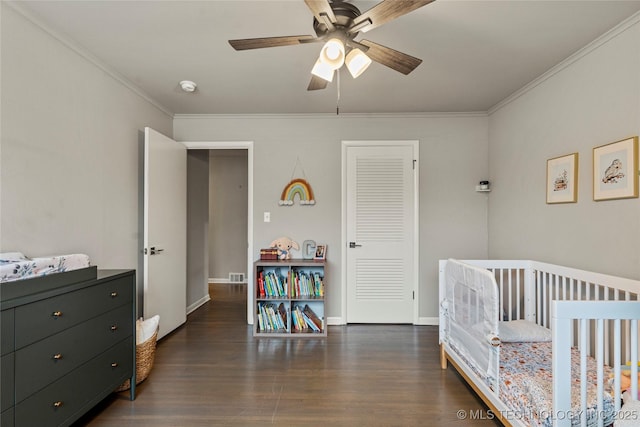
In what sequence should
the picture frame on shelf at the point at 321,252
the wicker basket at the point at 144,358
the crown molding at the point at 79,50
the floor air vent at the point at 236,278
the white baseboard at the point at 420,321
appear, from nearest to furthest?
the crown molding at the point at 79,50 < the wicker basket at the point at 144,358 < the picture frame on shelf at the point at 321,252 < the white baseboard at the point at 420,321 < the floor air vent at the point at 236,278

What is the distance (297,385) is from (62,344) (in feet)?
4.72

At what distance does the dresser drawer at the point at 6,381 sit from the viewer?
126cm

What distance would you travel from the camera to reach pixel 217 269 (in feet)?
19.5

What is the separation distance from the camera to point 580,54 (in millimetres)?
2217

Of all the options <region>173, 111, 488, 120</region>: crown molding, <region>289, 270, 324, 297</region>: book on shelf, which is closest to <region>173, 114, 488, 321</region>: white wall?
<region>173, 111, 488, 120</region>: crown molding

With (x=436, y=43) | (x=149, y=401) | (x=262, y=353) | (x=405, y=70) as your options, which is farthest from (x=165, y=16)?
(x=262, y=353)

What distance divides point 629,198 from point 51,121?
139 inches

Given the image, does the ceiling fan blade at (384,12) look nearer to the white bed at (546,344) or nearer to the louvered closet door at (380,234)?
the white bed at (546,344)

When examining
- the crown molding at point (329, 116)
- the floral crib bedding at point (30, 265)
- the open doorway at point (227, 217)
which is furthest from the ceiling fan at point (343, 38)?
the open doorway at point (227, 217)

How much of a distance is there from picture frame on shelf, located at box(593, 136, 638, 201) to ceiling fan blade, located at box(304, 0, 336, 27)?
6.09ft

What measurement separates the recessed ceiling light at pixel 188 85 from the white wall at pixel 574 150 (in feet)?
9.62

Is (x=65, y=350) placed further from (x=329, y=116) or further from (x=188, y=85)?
(x=329, y=116)

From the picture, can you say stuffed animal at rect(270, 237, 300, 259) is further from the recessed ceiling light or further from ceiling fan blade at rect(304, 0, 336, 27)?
ceiling fan blade at rect(304, 0, 336, 27)

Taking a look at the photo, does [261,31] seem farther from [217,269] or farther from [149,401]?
[217,269]
